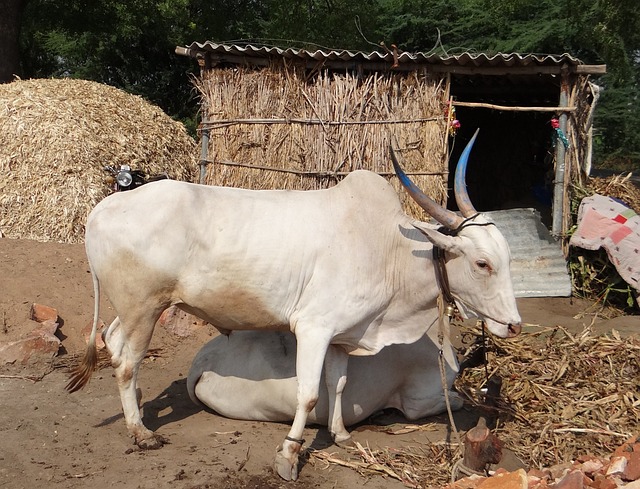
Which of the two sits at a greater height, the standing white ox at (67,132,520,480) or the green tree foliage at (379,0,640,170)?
the green tree foliage at (379,0,640,170)

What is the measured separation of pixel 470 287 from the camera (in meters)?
4.36

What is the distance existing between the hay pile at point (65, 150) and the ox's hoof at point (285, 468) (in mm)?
6005

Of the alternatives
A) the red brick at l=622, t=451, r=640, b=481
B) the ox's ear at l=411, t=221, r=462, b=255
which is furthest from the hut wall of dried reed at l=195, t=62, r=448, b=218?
the red brick at l=622, t=451, r=640, b=481

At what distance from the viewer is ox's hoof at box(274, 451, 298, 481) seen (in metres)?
4.11

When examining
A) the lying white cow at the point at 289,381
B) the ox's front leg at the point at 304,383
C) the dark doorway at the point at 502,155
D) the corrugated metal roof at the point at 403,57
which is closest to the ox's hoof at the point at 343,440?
the lying white cow at the point at 289,381

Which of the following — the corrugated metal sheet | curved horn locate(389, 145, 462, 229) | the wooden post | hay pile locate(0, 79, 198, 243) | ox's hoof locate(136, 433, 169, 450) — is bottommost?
the corrugated metal sheet

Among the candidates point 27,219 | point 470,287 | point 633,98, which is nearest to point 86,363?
point 470,287

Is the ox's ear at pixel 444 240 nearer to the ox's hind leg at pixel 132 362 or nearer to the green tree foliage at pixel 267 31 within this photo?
the ox's hind leg at pixel 132 362

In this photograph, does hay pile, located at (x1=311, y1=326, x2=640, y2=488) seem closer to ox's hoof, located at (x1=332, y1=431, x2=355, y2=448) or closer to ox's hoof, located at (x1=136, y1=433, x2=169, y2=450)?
ox's hoof, located at (x1=332, y1=431, x2=355, y2=448)

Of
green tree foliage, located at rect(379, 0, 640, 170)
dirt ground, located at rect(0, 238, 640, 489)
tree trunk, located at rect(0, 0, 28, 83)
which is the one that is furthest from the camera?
green tree foliage, located at rect(379, 0, 640, 170)

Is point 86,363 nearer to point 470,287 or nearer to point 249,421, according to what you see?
point 249,421

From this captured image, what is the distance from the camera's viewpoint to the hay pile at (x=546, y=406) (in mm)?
4402

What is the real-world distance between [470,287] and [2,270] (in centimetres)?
484

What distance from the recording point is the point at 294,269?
440 centimetres
